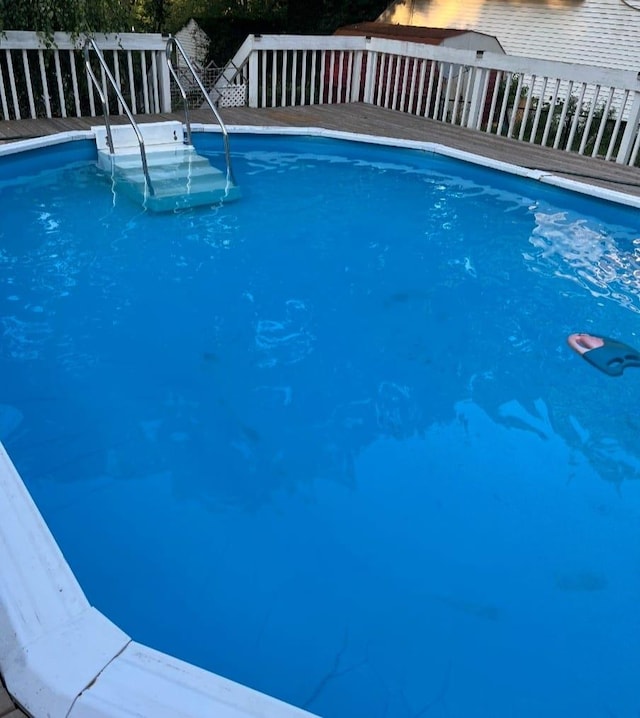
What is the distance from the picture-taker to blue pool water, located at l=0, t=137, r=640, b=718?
2.16 m

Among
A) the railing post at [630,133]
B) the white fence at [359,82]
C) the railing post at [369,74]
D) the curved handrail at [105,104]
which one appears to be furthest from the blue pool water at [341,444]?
the railing post at [369,74]

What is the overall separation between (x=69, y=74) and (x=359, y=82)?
401cm

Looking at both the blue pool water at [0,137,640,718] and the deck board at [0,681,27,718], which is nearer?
the deck board at [0,681,27,718]

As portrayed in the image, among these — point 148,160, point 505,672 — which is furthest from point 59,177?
point 505,672

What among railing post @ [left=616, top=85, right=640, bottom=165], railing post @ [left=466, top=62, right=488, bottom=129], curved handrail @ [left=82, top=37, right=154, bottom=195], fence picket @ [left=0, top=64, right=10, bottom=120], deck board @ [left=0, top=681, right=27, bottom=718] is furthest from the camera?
railing post @ [left=466, top=62, right=488, bottom=129]

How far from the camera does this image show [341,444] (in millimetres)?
3084

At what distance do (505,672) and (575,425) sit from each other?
1.57m

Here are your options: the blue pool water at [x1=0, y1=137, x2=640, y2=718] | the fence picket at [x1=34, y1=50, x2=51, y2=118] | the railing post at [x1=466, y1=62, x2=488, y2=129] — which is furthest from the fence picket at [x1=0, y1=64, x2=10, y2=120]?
the railing post at [x1=466, y1=62, x2=488, y2=129]

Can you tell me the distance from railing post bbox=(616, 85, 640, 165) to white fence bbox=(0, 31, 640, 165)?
0.01 meters

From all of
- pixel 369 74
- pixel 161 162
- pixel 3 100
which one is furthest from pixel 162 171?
pixel 369 74

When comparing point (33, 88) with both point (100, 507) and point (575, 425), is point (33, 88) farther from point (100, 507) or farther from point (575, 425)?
point (575, 425)

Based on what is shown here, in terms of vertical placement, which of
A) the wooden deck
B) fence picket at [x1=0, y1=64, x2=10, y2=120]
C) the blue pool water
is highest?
fence picket at [x1=0, y1=64, x2=10, y2=120]

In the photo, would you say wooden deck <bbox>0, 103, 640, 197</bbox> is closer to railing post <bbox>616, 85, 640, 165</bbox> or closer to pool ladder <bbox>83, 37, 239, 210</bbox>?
railing post <bbox>616, 85, 640, 165</bbox>

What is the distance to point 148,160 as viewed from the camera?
609cm
